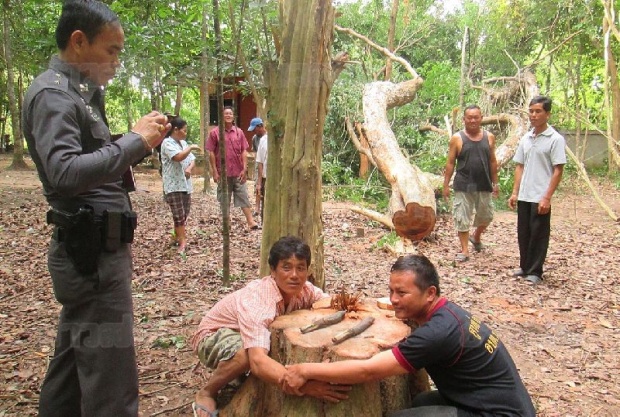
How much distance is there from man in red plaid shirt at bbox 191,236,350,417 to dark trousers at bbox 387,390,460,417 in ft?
2.47

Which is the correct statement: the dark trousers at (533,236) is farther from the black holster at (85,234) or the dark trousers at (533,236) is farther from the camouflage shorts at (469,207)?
the black holster at (85,234)

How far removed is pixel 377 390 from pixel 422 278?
600 millimetres

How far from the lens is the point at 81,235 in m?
2.12

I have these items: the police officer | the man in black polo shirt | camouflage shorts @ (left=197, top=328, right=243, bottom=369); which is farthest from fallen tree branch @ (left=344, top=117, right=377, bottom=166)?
the police officer

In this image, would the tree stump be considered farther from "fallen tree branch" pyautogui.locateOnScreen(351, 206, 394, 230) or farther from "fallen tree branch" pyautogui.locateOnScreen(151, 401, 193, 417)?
"fallen tree branch" pyautogui.locateOnScreen(351, 206, 394, 230)

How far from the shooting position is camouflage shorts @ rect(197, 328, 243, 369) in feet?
9.15

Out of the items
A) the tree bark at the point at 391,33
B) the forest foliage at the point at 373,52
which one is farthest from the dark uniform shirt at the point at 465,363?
the tree bark at the point at 391,33

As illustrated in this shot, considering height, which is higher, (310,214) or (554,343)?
(310,214)

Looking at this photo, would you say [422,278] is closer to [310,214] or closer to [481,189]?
[310,214]

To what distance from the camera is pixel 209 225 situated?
840cm

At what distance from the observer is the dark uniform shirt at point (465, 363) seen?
231 cm

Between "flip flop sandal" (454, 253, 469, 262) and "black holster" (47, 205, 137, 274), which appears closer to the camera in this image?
"black holster" (47, 205, 137, 274)

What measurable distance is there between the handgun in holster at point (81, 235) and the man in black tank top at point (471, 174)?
5096 millimetres

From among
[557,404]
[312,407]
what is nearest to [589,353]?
[557,404]
